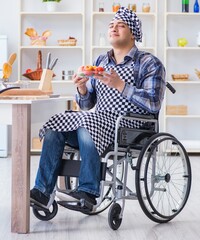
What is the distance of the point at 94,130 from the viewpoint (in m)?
2.83

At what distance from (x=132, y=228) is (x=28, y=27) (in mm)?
4436

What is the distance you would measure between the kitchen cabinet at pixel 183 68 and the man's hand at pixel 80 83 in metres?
3.90

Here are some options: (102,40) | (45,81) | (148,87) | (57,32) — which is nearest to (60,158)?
(148,87)

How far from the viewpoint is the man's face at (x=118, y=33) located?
10.2 ft

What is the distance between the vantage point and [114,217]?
288cm

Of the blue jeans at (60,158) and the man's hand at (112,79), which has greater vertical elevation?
the man's hand at (112,79)

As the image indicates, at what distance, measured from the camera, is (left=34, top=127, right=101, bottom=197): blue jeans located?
279cm

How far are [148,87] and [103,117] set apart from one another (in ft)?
0.93

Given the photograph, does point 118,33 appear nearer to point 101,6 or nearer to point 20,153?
point 20,153

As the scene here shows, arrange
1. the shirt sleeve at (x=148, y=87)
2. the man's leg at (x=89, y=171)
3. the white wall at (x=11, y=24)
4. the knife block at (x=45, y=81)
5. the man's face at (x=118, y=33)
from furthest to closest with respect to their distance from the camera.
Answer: the white wall at (x=11, y=24)
the knife block at (x=45, y=81)
the man's face at (x=118, y=33)
the shirt sleeve at (x=148, y=87)
the man's leg at (x=89, y=171)

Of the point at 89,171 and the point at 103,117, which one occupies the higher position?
the point at 103,117

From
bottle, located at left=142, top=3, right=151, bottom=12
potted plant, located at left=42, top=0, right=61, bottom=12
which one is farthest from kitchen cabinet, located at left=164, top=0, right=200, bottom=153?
potted plant, located at left=42, top=0, right=61, bottom=12

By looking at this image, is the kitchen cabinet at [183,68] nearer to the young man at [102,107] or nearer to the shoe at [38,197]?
the young man at [102,107]

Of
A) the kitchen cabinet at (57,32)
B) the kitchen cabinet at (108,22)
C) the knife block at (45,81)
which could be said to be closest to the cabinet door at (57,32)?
the kitchen cabinet at (57,32)
